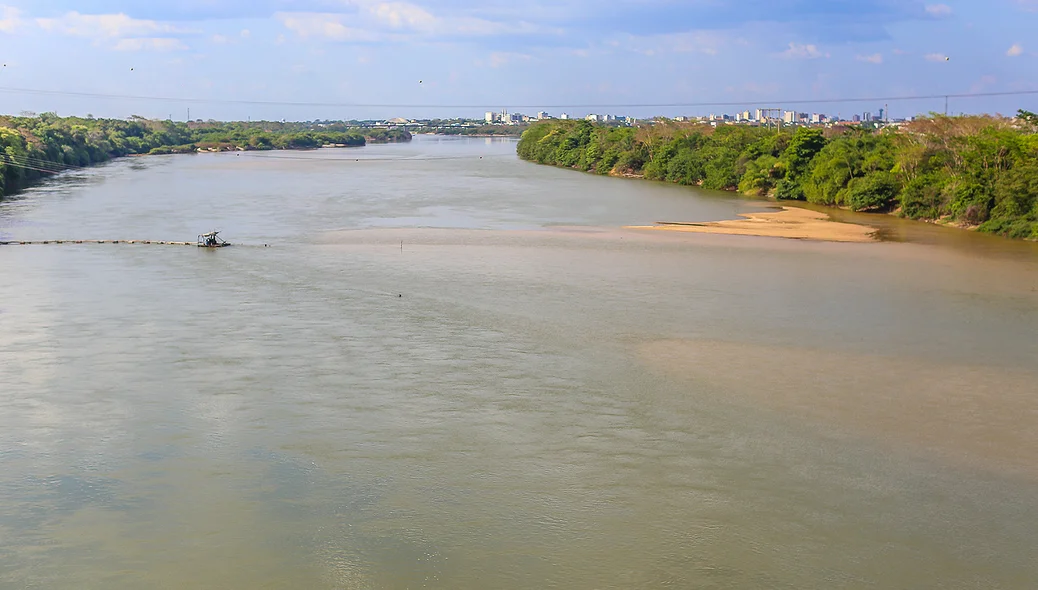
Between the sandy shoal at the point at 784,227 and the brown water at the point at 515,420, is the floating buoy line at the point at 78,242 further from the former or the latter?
the sandy shoal at the point at 784,227

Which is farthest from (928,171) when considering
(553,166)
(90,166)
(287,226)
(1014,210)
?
(90,166)

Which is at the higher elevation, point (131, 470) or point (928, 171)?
point (928, 171)

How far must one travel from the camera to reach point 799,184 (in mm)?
33156

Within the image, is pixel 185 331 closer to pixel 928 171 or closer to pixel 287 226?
pixel 287 226

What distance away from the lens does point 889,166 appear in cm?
2905

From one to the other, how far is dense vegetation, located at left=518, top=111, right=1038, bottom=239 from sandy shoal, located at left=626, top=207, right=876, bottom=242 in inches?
92.3

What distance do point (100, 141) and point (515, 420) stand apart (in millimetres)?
58362

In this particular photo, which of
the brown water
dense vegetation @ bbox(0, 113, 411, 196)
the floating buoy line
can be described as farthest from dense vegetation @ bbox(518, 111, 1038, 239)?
dense vegetation @ bbox(0, 113, 411, 196)

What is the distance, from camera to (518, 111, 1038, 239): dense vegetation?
2377cm

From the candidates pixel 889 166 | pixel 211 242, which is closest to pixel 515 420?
pixel 211 242

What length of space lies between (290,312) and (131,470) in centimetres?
616

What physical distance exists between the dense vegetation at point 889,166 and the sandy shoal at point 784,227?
7.69ft

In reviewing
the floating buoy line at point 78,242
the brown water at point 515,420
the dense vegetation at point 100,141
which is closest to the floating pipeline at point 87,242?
the floating buoy line at point 78,242

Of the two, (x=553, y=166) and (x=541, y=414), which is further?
(x=553, y=166)
